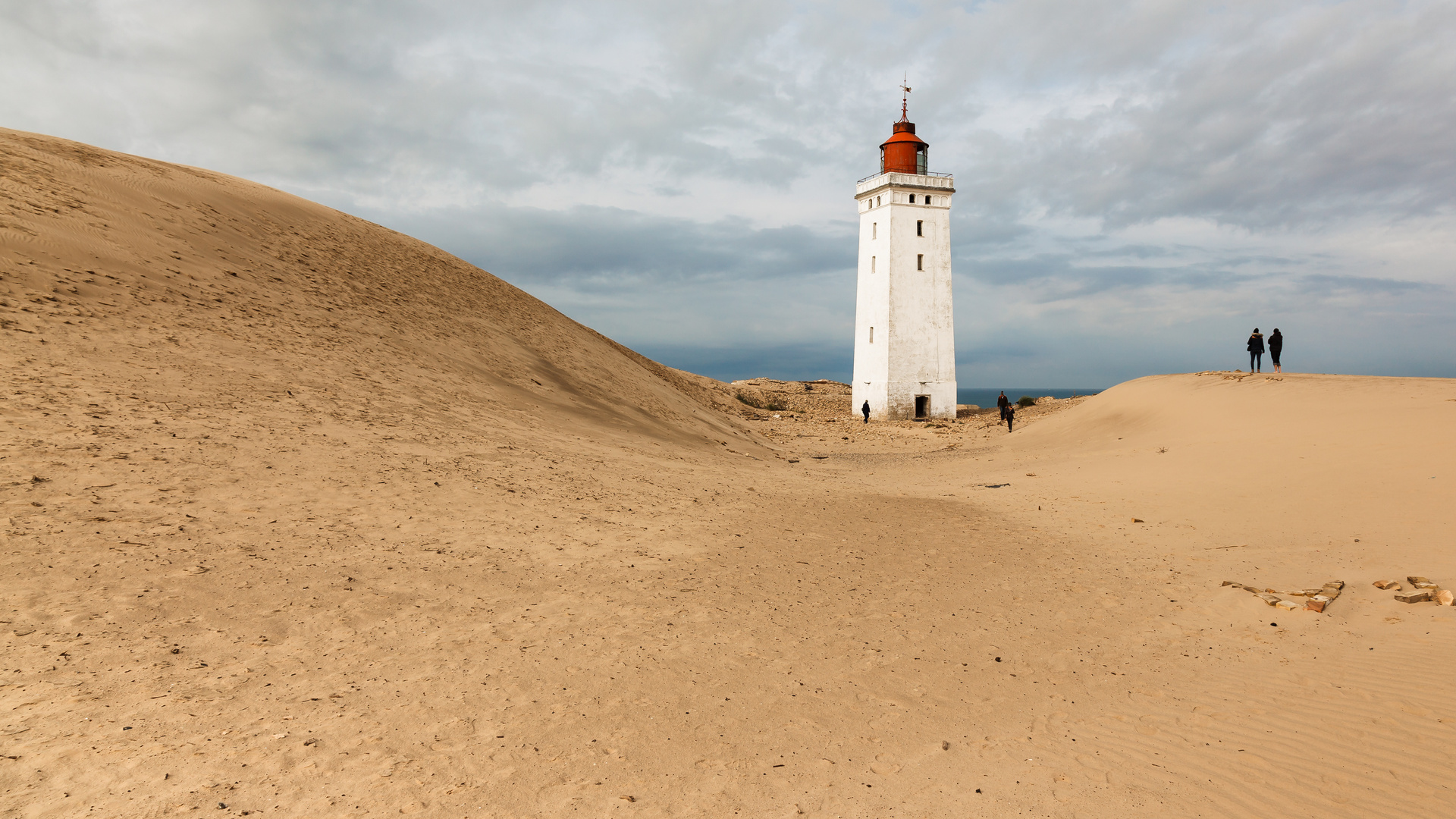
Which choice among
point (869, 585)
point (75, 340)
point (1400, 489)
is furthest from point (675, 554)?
point (1400, 489)

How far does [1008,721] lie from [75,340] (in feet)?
46.9

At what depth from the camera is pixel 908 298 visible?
120 feet

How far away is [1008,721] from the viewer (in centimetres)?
560

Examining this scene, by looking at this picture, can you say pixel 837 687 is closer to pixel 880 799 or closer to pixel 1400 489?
pixel 880 799

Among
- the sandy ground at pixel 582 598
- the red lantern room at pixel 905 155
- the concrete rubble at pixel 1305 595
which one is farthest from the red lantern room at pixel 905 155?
the concrete rubble at pixel 1305 595

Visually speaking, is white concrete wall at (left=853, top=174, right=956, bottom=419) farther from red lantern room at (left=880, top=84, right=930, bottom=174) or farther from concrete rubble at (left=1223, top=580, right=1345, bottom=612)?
concrete rubble at (left=1223, top=580, right=1345, bottom=612)

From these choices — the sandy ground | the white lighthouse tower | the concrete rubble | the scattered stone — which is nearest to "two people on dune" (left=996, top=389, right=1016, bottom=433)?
the white lighthouse tower

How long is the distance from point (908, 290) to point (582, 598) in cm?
3191

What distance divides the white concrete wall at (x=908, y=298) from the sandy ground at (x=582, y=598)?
64.3 ft

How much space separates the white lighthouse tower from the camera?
36.3m

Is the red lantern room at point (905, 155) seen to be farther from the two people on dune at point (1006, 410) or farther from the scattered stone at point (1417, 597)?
the scattered stone at point (1417, 597)

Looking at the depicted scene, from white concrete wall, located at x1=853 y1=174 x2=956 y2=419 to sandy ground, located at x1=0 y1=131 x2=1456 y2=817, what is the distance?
64.3ft

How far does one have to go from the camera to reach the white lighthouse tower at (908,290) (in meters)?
36.3

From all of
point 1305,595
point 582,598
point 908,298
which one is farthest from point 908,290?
point 582,598
